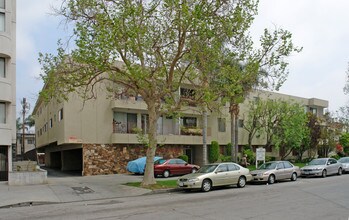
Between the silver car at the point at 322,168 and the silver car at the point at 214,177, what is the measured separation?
7.25 meters

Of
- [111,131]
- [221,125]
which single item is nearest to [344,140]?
[221,125]

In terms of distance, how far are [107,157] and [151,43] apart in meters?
15.5

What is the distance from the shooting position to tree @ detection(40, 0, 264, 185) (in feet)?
56.9

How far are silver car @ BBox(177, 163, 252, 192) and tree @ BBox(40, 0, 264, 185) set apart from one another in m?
2.48

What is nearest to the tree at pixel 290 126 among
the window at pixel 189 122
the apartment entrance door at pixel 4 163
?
the window at pixel 189 122

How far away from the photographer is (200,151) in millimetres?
38875

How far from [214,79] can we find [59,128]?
57.0ft

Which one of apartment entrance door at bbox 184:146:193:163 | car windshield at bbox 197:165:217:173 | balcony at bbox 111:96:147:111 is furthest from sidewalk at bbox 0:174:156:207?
apartment entrance door at bbox 184:146:193:163

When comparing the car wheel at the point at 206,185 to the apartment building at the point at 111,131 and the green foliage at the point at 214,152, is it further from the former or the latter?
the green foliage at the point at 214,152

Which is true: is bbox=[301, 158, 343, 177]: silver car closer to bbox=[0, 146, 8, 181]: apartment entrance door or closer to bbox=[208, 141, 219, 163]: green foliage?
bbox=[208, 141, 219, 163]: green foliage

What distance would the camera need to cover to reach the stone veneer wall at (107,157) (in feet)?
99.2

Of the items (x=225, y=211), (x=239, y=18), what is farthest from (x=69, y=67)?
(x=225, y=211)

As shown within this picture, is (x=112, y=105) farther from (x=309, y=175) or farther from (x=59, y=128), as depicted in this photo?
(x=309, y=175)

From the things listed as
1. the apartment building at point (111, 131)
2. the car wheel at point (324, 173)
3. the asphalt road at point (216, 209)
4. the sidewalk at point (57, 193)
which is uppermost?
the apartment building at point (111, 131)
